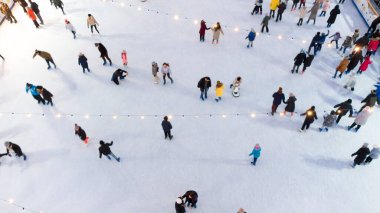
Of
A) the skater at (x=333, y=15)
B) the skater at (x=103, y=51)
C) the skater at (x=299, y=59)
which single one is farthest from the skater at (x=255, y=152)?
the skater at (x=333, y=15)

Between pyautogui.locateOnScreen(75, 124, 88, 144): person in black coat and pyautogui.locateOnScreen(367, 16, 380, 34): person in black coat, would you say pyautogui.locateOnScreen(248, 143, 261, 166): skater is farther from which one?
pyautogui.locateOnScreen(367, 16, 380, 34): person in black coat

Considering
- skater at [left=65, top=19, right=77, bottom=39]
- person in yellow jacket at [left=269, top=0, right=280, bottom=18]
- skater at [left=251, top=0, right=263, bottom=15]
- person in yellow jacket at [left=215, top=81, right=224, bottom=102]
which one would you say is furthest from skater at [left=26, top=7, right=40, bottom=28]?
person in yellow jacket at [left=269, top=0, right=280, bottom=18]

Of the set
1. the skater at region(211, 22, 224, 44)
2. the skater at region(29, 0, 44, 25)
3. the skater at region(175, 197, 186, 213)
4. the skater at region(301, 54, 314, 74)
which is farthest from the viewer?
the skater at region(29, 0, 44, 25)

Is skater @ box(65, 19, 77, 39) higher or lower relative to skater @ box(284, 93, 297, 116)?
higher

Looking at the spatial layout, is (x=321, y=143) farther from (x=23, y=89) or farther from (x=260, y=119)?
(x=23, y=89)

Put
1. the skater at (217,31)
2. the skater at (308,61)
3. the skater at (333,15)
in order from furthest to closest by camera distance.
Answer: the skater at (333,15) → the skater at (217,31) → the skater at (308,61)

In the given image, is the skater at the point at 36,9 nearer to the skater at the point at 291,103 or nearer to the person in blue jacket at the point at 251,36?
the person in blue jacket at the point at 251,36

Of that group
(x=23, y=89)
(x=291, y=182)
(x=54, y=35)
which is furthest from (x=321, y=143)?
(x=54, y=35)
